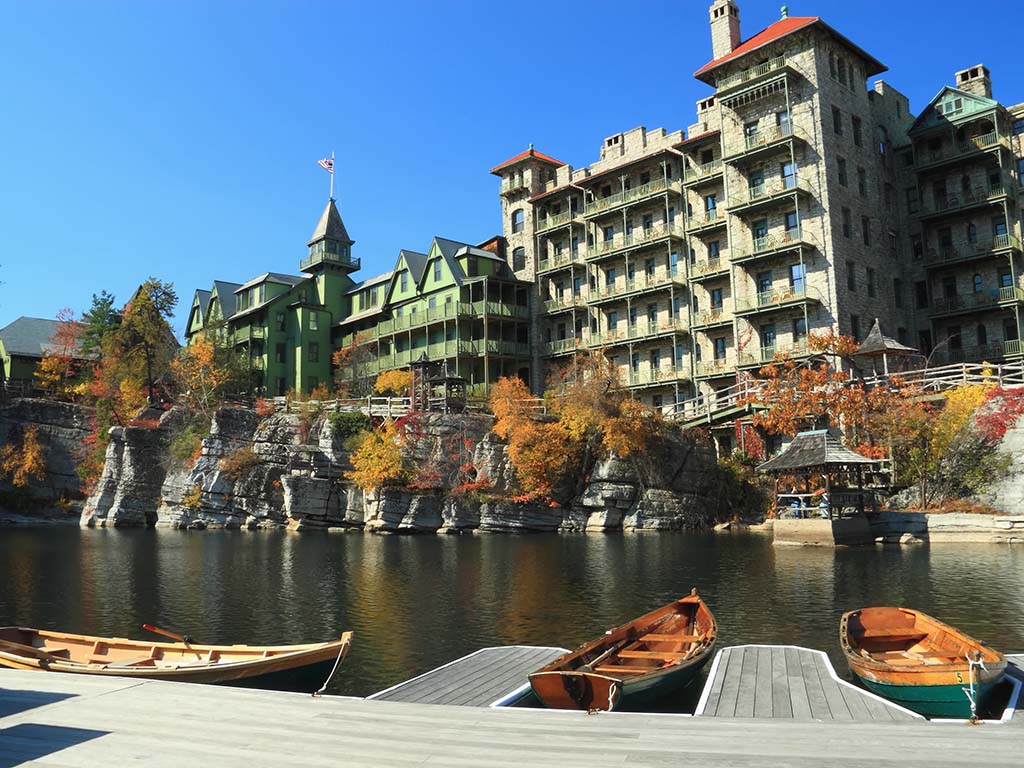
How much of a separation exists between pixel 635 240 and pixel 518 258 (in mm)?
12959

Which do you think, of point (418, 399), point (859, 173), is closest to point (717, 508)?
point (418, 399)

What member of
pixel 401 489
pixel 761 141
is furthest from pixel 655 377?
pixel 401 489

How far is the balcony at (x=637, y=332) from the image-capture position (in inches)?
2330

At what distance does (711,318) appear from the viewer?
57.2 m

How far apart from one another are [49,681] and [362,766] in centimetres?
608

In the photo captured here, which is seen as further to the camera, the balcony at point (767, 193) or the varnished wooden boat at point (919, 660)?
the balcony at point (767, 193)

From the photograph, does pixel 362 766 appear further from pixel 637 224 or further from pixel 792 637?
pixel 637 224

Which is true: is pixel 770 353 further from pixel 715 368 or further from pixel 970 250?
pixel 970 250

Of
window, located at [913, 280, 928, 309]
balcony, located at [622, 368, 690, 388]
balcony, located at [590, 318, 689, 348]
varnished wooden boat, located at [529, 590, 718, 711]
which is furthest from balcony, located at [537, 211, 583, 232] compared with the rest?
varnished wooden boat, located at [529, 590, 718, 711]

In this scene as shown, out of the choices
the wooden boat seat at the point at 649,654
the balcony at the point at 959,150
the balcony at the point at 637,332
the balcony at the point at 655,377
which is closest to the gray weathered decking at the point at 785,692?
the wooden boat seat at the point at 649,654

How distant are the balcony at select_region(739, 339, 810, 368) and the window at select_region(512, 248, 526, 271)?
24.2 meters

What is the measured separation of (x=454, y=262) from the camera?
69500mm

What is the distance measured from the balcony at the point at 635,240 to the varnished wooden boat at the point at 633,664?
48.2 m

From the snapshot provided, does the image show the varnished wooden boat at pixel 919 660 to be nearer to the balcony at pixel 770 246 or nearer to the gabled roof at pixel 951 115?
the balcony at pixel 770 246
